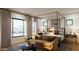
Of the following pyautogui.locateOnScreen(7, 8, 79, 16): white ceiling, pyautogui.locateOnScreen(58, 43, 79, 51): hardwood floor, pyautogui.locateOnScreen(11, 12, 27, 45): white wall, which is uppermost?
pyautogui.locateOnScreen(7, 8, 79, 16): white ceiling

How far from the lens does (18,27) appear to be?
2732 millimetres

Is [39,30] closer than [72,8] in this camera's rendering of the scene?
No

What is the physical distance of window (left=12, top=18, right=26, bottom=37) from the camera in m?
2.69

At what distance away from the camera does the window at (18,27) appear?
2686 mm

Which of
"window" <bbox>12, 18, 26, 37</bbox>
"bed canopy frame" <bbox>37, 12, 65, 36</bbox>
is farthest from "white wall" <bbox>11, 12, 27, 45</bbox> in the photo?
"bed canopy frame" <bbox>37, 12, 65, 36</bbox>

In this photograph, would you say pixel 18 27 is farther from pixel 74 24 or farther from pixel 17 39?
pixel 74 24

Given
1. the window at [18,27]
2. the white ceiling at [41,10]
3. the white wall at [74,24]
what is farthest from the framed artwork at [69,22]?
the window at [18,27]

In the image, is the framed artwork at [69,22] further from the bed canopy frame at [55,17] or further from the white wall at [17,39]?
the white wall at [17,39]

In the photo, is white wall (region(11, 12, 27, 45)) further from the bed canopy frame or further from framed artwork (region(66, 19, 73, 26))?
framed artwork (region(66, 19, 73, 26))

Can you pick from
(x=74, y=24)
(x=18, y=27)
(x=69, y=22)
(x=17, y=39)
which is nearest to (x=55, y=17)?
(x=69, y=22)
